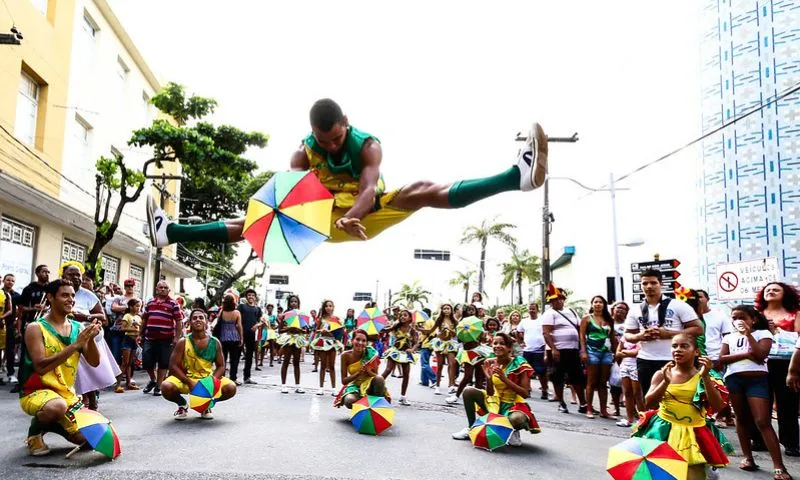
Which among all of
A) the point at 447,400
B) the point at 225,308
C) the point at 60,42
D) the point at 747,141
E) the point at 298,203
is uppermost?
the point at 60,42

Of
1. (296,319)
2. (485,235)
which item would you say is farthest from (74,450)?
(485,235)

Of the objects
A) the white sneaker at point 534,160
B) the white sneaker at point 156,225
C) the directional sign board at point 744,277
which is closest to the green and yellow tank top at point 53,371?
the white sneaker at point 156,225

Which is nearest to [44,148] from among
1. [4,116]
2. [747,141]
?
[4,116]

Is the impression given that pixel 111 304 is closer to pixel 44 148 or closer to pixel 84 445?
pixel 84 445

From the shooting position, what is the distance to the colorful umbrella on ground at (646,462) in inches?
183

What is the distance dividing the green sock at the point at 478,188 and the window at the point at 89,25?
18724 mm

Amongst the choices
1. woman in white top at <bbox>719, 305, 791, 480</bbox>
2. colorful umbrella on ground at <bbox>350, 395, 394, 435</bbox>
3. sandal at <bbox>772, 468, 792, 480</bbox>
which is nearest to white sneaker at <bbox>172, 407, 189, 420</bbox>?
colorful umbrella on ground at <bbox>350, 395, 394, 435</bbox>

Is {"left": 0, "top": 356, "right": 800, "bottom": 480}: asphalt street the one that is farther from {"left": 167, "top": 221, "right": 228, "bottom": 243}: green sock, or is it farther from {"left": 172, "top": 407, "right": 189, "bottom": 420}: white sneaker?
{"left": 167, "top": 221, "right": 228, "bottom": 243}: green sock

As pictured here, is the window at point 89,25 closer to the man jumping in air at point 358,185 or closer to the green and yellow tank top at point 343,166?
the man jumping in air at point 358,185

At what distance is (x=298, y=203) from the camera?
411 cm

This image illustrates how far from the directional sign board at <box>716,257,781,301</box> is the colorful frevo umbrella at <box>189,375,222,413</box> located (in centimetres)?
920

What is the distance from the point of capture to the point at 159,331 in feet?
33.4

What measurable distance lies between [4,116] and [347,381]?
1122 centimetres

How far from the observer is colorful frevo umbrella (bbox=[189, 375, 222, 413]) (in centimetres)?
775
